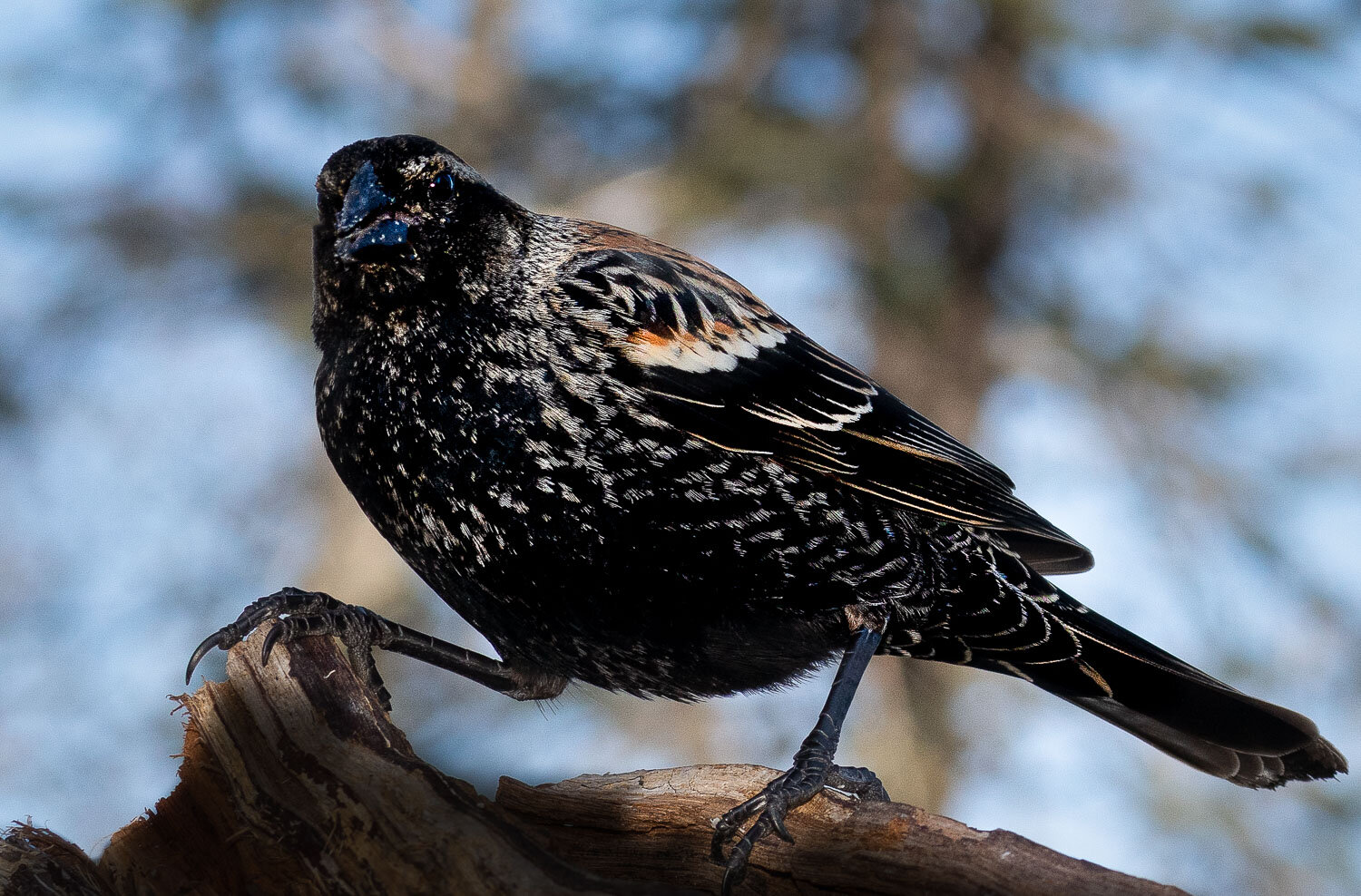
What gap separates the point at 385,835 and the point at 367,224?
1.65m

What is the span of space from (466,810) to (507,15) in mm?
7666

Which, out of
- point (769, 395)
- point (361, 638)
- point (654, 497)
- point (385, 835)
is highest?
point (769, 395)

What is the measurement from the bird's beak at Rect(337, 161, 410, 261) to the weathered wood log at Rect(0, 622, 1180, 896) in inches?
42.2

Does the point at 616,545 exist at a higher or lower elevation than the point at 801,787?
higher

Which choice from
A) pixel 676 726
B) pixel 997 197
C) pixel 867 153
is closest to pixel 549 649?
pixel 676 726

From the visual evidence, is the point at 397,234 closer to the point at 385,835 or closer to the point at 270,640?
the point at 270,640

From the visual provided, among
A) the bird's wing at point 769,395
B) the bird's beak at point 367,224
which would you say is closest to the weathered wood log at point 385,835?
the bird's wing at point 769,395

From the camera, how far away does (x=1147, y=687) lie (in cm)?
366

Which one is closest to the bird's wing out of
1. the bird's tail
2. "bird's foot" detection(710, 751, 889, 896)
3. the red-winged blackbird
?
the red-winged blackbird

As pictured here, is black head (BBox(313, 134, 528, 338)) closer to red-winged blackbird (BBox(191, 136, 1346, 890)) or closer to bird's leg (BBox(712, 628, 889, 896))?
red-winged blackbird (BBox(191, 136, 1346, 890))

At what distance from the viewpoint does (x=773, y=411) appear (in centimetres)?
342

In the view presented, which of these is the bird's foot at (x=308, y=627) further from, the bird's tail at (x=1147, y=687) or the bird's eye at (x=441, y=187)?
the bird's tail at (x=1147, y=687)

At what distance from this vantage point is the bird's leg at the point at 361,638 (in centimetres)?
331

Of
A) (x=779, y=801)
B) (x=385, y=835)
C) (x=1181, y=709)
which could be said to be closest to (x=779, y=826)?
(x=779, y=801)
